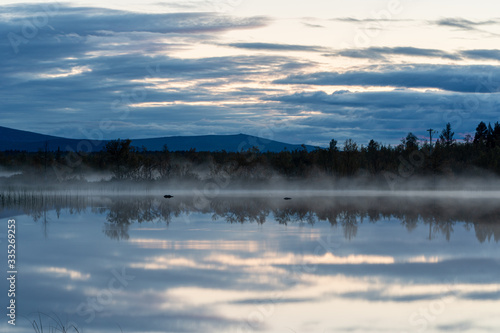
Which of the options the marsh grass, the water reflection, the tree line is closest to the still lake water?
the marsh grass

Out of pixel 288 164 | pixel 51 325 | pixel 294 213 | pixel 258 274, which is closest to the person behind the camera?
pixel 51 325

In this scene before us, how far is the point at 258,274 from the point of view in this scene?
524 inches

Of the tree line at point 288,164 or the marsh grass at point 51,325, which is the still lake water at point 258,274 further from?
the tree line at point 288,164

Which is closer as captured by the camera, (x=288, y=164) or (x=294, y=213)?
(x=294, y=213)

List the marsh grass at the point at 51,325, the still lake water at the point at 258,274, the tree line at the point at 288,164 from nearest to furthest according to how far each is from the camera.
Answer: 1. the marsh grass at the point at 51,325
2. the still lake water at the point at 258,274
3. the tree line at the point at 288,164

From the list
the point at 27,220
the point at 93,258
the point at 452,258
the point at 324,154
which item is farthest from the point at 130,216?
the point at 324,154

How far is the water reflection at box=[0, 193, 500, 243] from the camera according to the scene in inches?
902

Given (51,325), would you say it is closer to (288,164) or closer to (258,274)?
(258,274)

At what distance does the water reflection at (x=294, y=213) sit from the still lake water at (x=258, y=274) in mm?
247

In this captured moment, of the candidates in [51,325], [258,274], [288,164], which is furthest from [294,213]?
[288,164]

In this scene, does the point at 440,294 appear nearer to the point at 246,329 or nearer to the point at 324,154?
the point at 246,329

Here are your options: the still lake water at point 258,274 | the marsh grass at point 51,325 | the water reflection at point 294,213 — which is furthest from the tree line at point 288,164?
the marsh grass at point 51,325

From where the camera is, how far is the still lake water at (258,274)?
32.4 ft

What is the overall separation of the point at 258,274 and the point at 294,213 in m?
14.9
